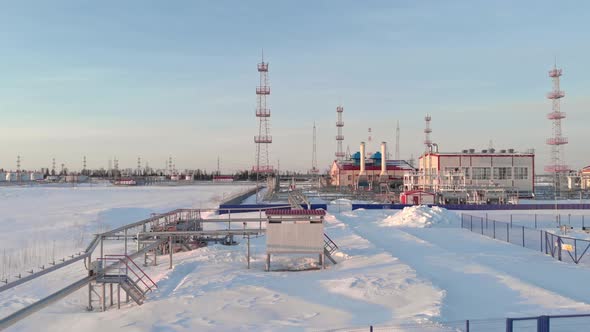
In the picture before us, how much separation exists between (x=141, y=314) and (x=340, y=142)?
103591 mm

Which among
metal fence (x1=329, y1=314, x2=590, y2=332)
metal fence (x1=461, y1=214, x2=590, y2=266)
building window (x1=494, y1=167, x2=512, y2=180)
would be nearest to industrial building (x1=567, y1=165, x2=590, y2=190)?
building window (x1=494, y1=167, x2=512, y2=180)

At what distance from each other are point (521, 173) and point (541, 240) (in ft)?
151

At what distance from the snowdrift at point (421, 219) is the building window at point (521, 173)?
31.3 metres

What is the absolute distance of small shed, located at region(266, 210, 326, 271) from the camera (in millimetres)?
21891

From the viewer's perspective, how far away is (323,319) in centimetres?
1391

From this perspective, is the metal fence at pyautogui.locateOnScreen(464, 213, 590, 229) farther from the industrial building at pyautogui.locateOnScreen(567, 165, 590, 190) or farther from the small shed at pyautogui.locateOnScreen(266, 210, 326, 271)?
the industrial building at pyautogui.locateOnScreen(567, 165, 590, 190)

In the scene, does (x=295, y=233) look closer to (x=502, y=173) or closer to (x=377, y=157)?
(x=502, y=173)

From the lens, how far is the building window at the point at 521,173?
219 ft

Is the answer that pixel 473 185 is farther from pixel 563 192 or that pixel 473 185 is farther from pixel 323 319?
pixel 323 319

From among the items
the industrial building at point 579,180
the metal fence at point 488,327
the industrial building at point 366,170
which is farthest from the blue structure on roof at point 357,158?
the metal fence at point 488,327

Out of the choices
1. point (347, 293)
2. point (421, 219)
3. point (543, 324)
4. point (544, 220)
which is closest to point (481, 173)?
point (544, 220)

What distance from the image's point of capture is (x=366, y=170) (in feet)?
303

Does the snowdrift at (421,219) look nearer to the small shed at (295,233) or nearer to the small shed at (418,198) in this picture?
the small shed at (418,198)

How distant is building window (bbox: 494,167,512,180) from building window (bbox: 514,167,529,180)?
847mm
